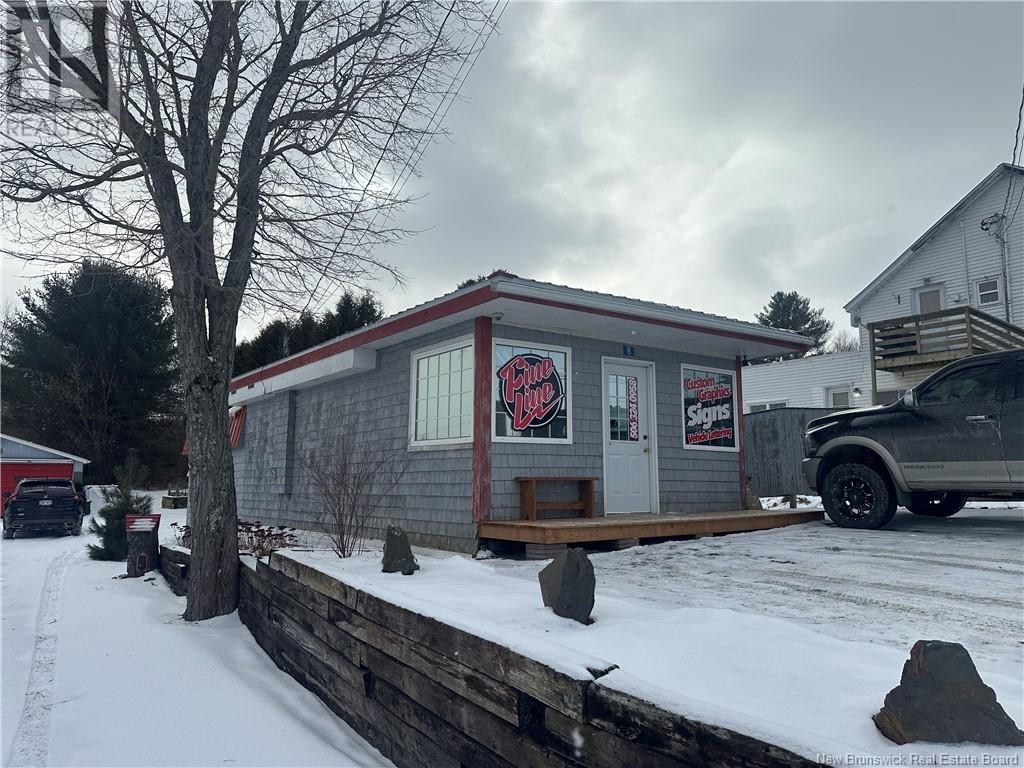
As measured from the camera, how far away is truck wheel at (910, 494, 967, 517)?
26.6ft

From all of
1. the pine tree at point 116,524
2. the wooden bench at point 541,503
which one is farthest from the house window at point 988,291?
the pine tree at point 116,524

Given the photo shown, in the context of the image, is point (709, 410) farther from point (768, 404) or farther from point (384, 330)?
point (768, 404)

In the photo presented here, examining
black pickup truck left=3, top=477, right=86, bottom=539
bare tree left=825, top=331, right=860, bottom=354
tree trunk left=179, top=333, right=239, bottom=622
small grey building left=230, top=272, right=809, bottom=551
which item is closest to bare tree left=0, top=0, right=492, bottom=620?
tree trunk left=179, top=333, right=239, bottom=622

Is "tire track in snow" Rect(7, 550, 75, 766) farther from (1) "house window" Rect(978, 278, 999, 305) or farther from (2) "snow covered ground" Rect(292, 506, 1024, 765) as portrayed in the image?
(1) "house window" Rect(978, 278, 999, 305)

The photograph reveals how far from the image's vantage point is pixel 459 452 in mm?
7781

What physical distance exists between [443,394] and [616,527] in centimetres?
278

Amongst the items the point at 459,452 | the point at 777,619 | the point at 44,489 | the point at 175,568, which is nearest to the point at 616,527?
the point at 459,452

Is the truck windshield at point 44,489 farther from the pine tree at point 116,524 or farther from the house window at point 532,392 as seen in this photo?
the house window at point 532,392

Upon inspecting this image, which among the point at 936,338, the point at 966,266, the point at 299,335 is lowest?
the point at 936,338

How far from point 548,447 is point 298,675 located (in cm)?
393

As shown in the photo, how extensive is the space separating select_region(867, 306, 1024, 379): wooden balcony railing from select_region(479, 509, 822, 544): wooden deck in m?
9.53

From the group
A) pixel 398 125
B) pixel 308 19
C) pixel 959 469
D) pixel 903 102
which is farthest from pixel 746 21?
pixel 959 469

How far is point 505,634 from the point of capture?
2832mm

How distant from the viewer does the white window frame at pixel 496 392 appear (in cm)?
753
